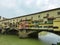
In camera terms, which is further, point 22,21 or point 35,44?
point 22,21

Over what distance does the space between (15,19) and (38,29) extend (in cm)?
1012

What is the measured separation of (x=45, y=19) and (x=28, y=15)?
17.0 ft

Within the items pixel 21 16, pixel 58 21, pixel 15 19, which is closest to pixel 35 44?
pixel 58 21

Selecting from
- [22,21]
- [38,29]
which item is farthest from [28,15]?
[38,29]

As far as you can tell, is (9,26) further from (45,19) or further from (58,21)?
(58,21)

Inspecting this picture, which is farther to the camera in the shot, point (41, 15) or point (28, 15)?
point (28, 15)

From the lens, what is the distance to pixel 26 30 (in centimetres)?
3503

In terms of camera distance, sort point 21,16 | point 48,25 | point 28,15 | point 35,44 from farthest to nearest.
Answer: point 21,16, point 28,15, point 48,25, point 35,44

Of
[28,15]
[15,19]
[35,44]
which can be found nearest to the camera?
[35,44]

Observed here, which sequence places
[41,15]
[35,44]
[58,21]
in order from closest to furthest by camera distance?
1. [35,44]
2. [58,21]
3. [41,15]

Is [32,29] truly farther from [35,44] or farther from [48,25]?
[35,44]

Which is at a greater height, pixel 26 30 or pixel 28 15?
pixel 28 15

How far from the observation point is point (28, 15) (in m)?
36.5

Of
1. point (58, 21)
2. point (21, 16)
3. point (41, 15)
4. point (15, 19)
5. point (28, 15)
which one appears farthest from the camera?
point (15, 19)
